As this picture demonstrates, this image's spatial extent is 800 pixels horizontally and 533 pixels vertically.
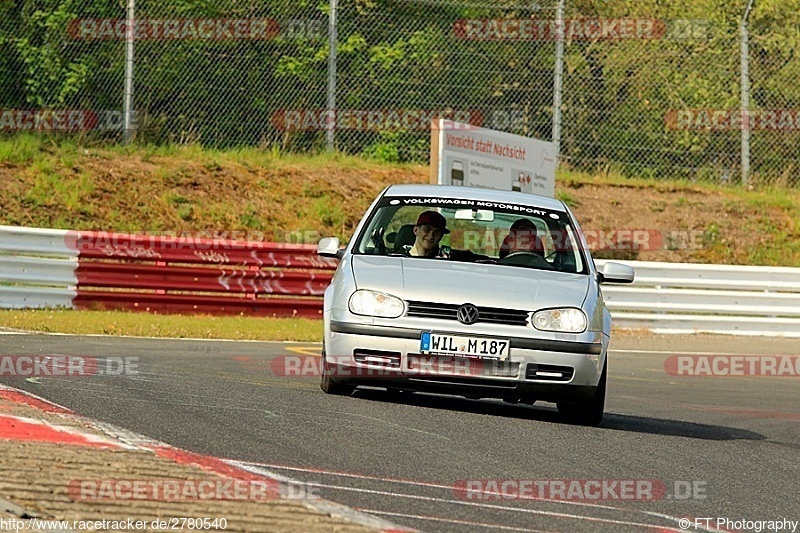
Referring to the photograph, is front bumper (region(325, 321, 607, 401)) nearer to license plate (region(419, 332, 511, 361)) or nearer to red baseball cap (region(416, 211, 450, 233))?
license plate (region(419, 332, 511, 361))

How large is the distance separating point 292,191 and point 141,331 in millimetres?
8464

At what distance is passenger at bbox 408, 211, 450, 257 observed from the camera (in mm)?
10008

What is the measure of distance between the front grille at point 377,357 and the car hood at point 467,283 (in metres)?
0.37

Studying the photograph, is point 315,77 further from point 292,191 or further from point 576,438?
point 576,438

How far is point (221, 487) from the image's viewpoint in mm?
5527

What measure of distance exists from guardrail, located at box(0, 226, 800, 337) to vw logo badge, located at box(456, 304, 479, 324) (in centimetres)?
1041

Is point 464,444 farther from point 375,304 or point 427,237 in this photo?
point 427,237

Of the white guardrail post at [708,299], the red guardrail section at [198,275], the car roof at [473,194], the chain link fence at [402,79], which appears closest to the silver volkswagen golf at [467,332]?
the car roof at [473,194]

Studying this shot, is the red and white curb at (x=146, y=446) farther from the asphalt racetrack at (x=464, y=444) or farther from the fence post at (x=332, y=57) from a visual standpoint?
the fence post at (x=332, y=57)

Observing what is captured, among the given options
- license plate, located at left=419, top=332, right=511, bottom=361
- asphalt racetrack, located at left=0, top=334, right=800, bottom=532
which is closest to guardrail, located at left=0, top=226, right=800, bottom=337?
asphalt racetrack, located at left=0, top=334, right=800, bottom=532

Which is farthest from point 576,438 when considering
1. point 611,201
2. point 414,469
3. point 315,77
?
point 611,201

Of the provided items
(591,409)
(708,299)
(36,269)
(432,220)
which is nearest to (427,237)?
(432,220)

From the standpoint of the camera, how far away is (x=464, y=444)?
25.3ft

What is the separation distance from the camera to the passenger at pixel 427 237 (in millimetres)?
10008
